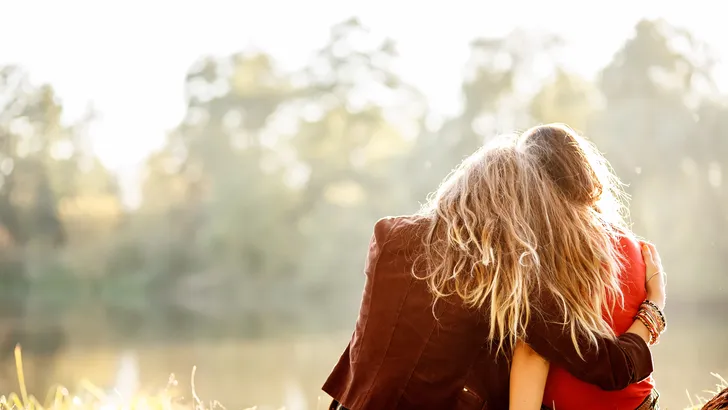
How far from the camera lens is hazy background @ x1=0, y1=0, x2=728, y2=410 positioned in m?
16.9

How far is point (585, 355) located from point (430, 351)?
1.11 ft

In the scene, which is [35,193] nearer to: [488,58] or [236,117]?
[236,117]

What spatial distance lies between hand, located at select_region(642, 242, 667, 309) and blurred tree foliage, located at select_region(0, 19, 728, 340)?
1489 centimetres

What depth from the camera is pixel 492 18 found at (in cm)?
2167

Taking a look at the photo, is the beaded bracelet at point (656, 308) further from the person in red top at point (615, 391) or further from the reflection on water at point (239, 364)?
the reflection on water at point (239, 364)

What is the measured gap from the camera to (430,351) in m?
1.83

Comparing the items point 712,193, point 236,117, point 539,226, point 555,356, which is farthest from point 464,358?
point 236,117

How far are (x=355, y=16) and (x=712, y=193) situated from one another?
36.4 feet

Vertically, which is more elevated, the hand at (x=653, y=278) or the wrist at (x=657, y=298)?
the hand at (x=653, y=278)

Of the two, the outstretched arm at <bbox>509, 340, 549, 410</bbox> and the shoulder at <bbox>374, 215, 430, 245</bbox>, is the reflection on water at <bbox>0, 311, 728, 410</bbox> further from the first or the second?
the shoulder at <bbox>374, 215, 430, 245</bbox>

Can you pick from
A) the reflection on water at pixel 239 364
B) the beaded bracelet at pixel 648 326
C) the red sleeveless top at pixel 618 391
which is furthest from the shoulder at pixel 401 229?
Result: the reflection on water at pixel 239 364

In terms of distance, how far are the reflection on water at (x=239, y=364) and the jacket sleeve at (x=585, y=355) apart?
6.06 m

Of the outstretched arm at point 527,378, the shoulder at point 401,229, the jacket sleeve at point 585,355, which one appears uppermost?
the shoulder at point 401,229

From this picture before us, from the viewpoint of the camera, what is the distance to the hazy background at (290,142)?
55.5 ft
